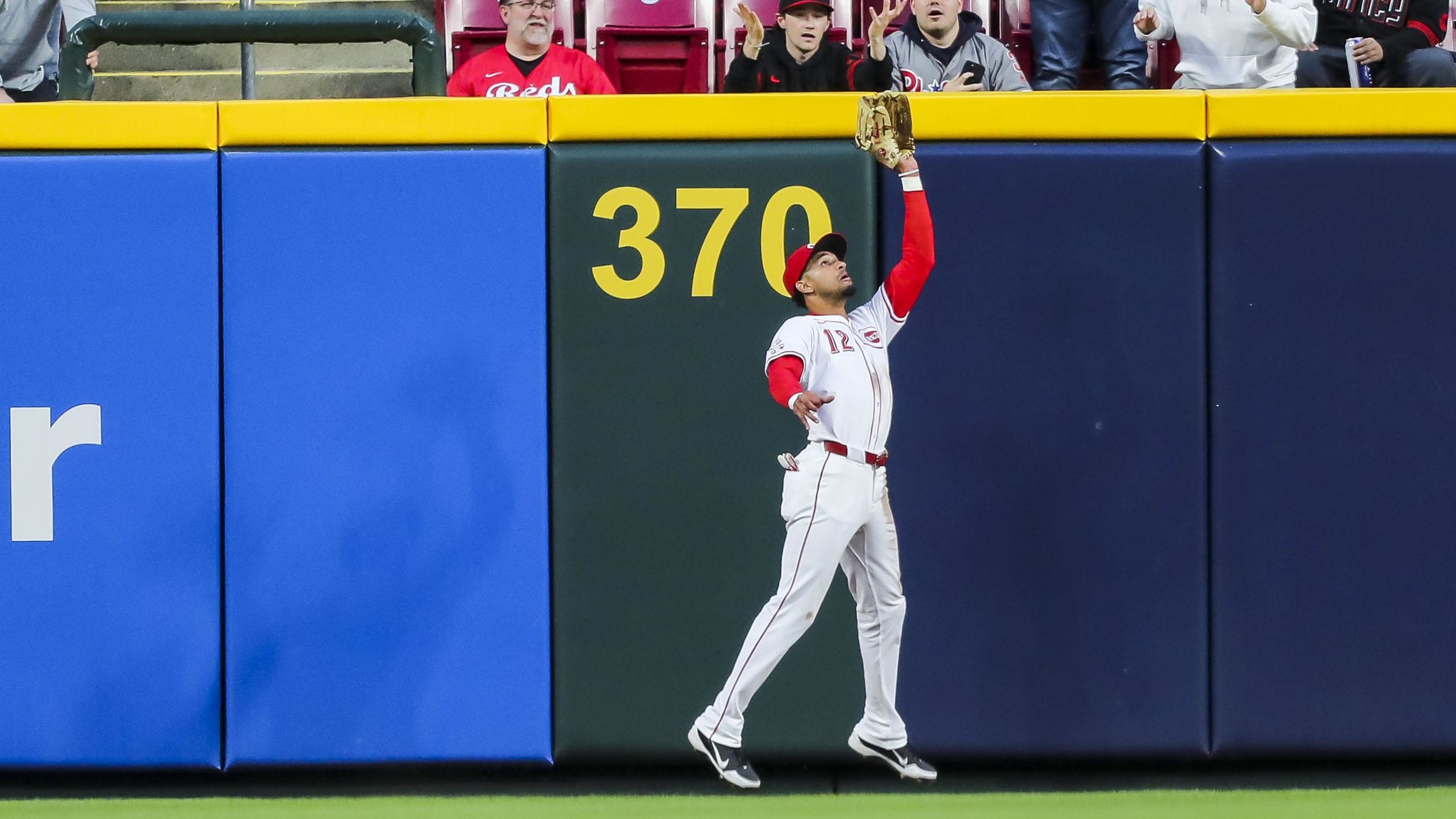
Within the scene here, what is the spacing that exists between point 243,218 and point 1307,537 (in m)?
2.62

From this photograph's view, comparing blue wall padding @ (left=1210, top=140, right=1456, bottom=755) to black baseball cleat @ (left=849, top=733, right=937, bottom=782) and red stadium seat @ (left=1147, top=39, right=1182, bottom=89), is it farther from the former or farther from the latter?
red stadium seat @ (left=1147, top=39, right=1182, bottom=89)

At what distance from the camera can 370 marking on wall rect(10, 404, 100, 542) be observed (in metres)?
3.26

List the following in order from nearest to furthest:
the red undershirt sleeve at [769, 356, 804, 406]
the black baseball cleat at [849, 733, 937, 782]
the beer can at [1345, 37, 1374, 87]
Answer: the red undershirt sleeve at [769, 356, 804, 406]
the black baseball cleat at [849, 733, 937, 782]
the beer can at [1345, 37, 1374, 87]

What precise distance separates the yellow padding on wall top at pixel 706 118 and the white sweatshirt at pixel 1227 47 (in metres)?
1.37

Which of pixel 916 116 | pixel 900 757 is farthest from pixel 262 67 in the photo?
pixel 900 757

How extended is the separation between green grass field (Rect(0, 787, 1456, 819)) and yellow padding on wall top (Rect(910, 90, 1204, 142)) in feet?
5.10

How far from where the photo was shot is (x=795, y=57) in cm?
409

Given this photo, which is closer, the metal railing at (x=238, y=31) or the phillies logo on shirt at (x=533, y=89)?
the metal railing at (x=238, y=31)

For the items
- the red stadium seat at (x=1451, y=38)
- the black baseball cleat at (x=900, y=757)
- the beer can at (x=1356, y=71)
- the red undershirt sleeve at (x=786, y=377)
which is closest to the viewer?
the red undershirt sleeve at (x=786, y=377)

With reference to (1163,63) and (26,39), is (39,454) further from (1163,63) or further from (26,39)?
(1163,63)

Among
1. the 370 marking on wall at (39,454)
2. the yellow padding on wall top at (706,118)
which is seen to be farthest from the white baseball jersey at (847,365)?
→ the 370 marking on wall at (39,454)

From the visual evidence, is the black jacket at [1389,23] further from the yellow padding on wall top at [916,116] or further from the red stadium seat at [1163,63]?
the yellow padding on wall top at [916,116]

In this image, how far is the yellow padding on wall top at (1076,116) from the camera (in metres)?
3.26

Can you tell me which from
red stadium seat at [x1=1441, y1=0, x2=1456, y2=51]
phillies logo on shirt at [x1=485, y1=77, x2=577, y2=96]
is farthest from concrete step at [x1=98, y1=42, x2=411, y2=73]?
red stadium seat at [x1=1441, y1=0, x2=1456, y2=51]
